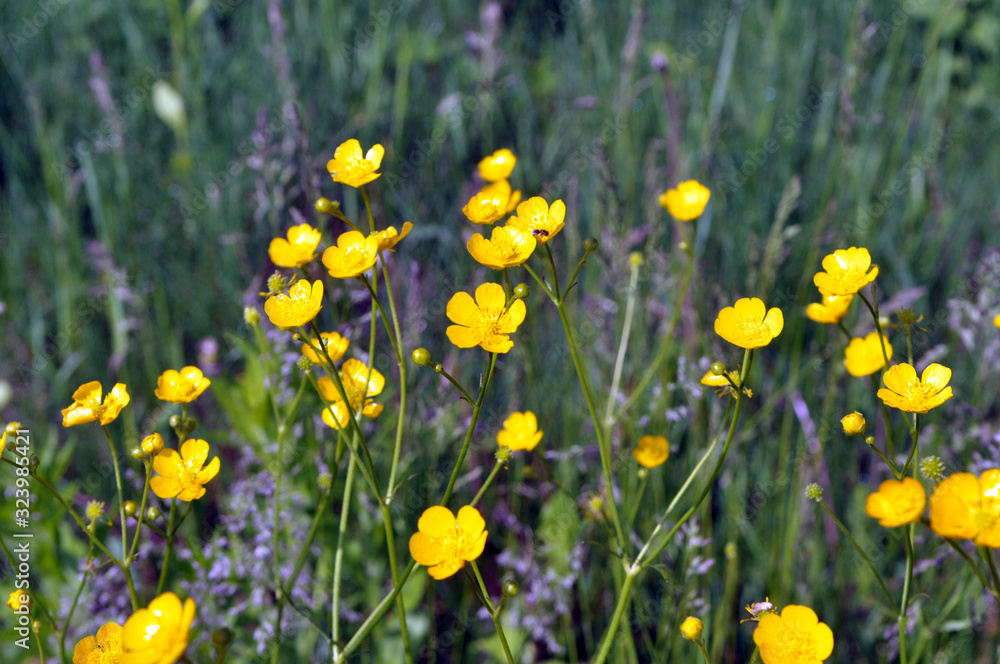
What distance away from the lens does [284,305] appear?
1096 millimetres

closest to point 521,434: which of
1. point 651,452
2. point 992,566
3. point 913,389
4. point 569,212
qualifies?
point 651,452

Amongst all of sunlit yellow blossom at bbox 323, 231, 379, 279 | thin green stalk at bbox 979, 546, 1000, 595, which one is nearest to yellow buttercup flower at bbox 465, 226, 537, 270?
sunlit yellow blossom at bbox 323, 231, 379, 279

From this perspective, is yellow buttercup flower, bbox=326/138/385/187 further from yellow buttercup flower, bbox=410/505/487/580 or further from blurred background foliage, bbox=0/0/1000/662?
yellow buttercup flower, bbox=410/505/487/580

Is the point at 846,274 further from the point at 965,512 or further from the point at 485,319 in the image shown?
the point at 485,319

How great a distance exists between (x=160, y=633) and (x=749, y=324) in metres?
0.90

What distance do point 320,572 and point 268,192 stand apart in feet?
3.70

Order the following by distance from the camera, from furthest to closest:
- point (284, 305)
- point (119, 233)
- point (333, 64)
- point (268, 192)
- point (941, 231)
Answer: point (333, 64)
point (119, 233)
point (941, 231)
point (268, 192)
point (284, 305)

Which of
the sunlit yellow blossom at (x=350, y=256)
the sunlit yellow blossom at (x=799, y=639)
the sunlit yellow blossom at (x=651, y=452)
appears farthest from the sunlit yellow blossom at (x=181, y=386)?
the sunlit yellow blossom at (x=799, y=639)

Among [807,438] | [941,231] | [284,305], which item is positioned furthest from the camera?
[941,231]

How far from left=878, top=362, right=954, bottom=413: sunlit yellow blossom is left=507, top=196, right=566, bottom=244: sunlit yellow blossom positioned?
53 cm

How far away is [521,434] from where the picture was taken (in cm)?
136

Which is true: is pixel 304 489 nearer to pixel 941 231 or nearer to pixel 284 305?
pixel 284 305

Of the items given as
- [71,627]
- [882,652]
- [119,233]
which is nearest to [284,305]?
[71,627]

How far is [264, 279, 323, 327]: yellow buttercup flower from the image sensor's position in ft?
3.32
